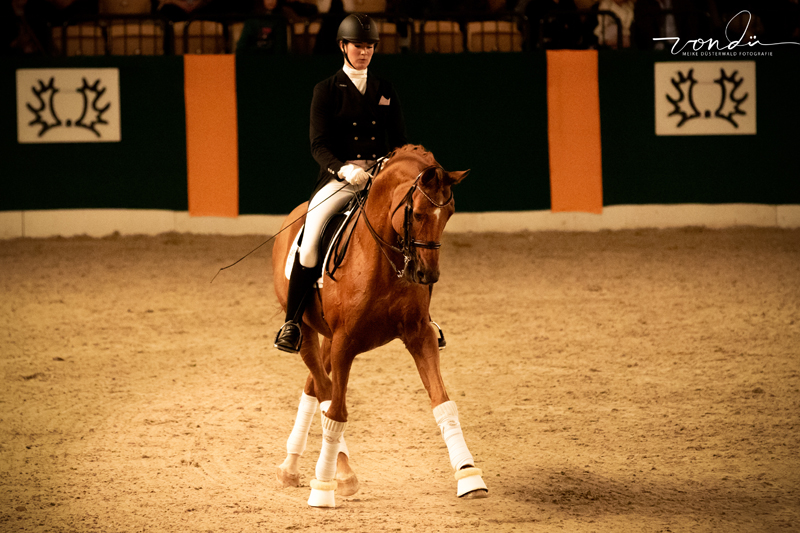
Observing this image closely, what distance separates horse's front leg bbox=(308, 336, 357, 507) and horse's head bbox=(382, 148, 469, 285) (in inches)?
25.0

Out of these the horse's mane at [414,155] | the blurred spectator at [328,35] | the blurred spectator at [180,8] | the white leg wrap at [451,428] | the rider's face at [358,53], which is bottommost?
the white leg wrap at [451,428]

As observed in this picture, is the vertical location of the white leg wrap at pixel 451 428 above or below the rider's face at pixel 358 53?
below

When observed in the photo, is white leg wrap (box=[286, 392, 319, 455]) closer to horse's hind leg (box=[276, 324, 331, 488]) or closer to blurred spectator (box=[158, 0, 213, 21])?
horse's hind leg (box=[276, 324, 331, 488])

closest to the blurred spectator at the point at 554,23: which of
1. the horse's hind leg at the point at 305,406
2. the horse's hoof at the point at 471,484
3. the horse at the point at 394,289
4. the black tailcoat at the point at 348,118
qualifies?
the black tailcoat at the point at 348,118

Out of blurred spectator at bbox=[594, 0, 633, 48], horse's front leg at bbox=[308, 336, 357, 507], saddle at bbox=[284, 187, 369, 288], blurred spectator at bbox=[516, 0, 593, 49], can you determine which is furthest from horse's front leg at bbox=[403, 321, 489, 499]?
blurred spectator at bbox=[594, 0, 633, 48]

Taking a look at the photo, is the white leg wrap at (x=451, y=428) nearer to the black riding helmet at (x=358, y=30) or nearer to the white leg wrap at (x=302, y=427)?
the white leg wrap at (x=302, y=427)

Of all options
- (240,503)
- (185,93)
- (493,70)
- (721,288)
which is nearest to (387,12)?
(493,70)

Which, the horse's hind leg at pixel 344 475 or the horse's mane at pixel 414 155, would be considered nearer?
the horse's mane at pixel 414 155

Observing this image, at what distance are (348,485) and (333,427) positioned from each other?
1.54 feet

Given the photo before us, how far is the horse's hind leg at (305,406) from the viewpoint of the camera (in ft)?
16.5

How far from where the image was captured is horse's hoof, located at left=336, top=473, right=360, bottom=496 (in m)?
4.81

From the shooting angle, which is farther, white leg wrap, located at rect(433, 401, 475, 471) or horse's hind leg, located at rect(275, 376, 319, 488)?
horse's hind leg, located at rect(275, 376, 319, 488)

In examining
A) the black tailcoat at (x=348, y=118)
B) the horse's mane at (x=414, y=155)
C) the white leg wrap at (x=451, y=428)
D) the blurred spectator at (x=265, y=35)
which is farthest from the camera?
the blurred spectator at (x=265, y=35)

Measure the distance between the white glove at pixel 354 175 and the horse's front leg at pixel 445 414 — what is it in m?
0.77
